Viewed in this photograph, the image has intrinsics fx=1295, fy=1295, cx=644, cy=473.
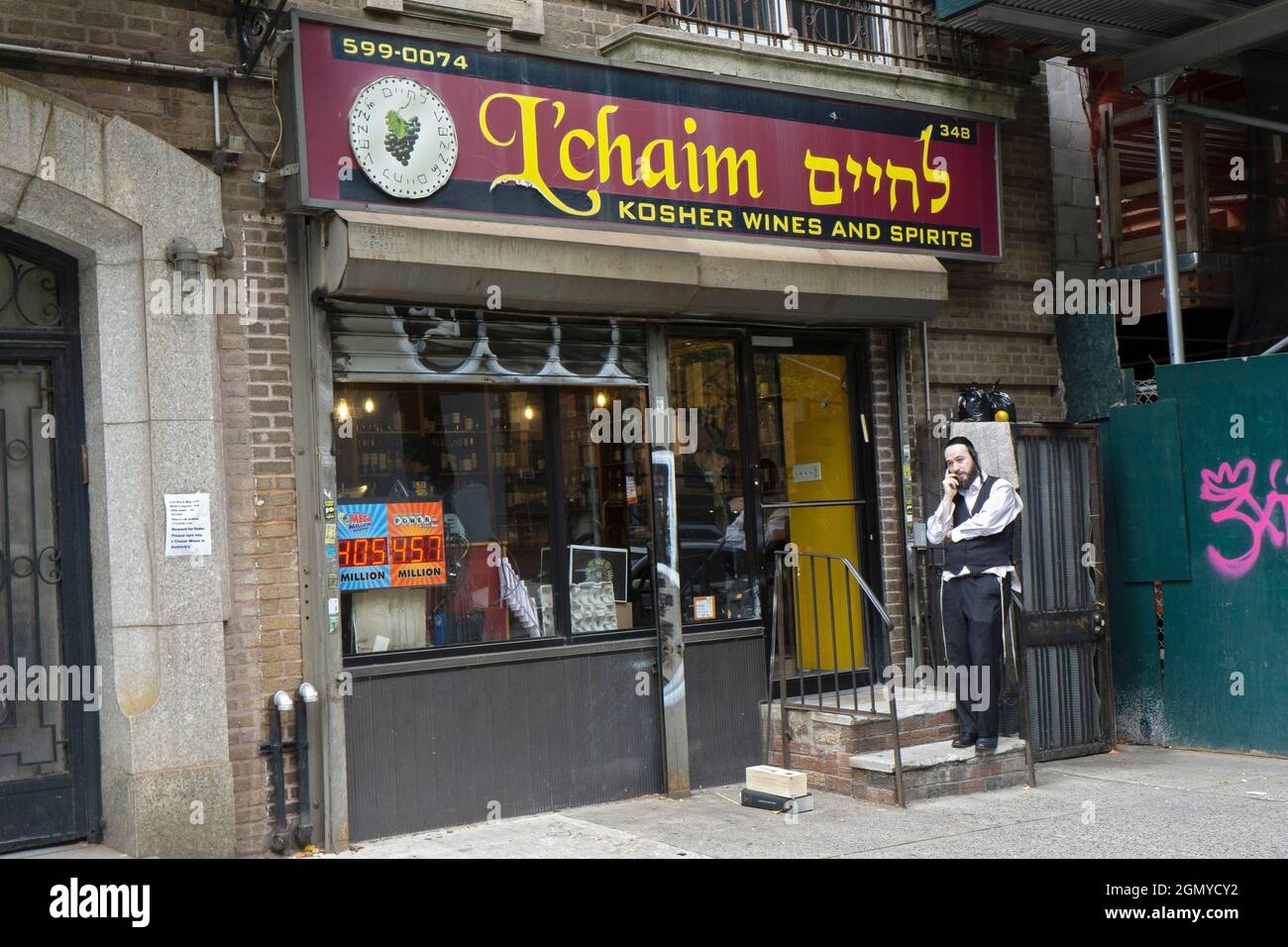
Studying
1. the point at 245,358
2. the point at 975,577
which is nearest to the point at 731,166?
the point at 975,577

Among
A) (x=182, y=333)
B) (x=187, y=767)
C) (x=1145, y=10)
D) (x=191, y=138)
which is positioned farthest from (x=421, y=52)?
(x=1145, y=10)

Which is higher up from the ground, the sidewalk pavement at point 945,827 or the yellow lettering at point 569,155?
the yellow lettering at point 569,155

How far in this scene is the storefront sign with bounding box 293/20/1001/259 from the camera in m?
6.88

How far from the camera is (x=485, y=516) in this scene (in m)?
7.68

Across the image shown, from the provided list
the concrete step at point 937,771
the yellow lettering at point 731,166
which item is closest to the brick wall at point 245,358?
the yellow lettering at point 731,166

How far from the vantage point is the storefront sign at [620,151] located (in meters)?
6.88

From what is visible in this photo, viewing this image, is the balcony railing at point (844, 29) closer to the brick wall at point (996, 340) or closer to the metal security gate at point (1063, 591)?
the brick wall at point (996, 340)

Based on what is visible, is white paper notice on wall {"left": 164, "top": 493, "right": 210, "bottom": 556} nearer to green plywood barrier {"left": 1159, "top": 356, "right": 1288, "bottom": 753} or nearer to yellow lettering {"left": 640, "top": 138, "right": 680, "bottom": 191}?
yellow lettering {"left": 640, "top": 138, "right": 680, "bottom": 191}

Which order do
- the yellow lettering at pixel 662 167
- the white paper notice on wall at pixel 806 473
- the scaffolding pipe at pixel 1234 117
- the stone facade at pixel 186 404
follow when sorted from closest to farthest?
the stone facade at pixel 186 404
the yellow lettering at pixel 662 167
the white paper notice on wall at pixel 806 473
the scaffolding pipe at pixel 1234 117

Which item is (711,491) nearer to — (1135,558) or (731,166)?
(731,166)

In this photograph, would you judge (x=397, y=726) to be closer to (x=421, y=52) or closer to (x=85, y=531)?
(x=85, y=531)

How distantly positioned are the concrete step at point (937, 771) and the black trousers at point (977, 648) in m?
0.19
